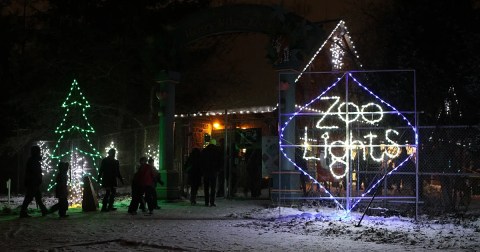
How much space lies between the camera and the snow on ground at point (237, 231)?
995cm

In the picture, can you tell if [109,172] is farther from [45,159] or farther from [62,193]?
[45,159]

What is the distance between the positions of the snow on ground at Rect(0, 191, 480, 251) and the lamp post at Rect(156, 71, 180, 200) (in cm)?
283

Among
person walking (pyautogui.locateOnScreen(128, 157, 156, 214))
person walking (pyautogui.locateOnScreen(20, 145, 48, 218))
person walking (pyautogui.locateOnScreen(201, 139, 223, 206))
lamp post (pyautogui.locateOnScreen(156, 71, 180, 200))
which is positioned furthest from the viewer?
lamp post (pyautogui.locateOnScreen(156, 71, 180, 200))

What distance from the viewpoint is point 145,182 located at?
1524 centimetres

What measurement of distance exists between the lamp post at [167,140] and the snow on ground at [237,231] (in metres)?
2.83

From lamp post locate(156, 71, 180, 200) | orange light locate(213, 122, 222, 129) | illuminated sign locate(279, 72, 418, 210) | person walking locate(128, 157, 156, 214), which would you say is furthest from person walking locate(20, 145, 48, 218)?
orange light locate(213, 122, 222, 129)

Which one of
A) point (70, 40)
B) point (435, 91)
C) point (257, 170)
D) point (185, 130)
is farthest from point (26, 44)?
point (435, 91)

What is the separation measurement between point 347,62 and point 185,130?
964cm

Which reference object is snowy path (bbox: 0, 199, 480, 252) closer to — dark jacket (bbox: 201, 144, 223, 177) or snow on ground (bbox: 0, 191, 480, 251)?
snow on ground (bbox: 0, 191, 480, 251)

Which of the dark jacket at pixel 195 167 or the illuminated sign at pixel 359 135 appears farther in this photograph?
the dark jacket at pixel 195 167

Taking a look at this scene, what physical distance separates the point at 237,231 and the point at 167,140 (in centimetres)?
793

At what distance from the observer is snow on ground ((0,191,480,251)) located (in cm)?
995

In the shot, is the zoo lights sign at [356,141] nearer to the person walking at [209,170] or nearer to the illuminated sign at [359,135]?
the illuminated sign at [359,135]

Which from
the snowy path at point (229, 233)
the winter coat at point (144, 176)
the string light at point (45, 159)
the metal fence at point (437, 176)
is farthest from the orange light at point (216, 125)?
the snowy path at point (229, 233)
